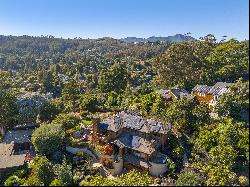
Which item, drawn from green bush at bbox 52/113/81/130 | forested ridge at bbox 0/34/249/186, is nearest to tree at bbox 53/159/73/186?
forested ridge at bbox 0/34/249/186

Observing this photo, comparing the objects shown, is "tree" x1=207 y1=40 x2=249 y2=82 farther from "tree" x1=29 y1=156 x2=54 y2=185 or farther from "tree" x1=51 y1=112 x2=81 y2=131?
"tree" x1=29 y1=156 x2=54 y2=185

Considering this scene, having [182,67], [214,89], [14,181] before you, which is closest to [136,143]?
[14,181]

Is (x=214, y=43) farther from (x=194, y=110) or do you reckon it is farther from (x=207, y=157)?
(x=207, y=157)

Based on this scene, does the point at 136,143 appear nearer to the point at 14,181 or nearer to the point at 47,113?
the point at 14,181

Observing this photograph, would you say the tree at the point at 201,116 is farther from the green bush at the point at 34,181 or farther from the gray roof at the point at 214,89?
the green bush at the point at 34,181

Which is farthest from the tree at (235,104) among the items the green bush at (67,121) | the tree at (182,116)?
the green bush at (67,121)

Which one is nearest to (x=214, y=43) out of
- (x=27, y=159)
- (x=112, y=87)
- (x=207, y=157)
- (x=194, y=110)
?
(x=112, y=87)
